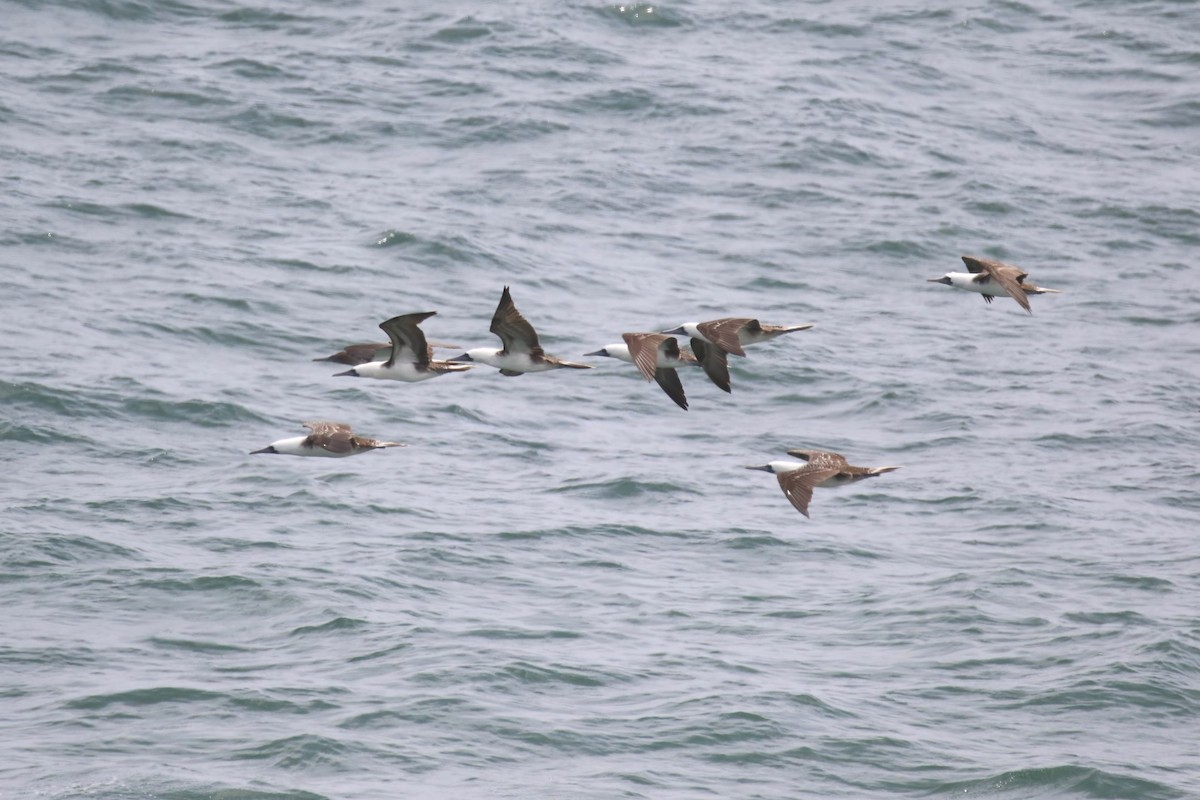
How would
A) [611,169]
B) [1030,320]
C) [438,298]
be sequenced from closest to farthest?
[438,298]
[1030,320]
[611,169]

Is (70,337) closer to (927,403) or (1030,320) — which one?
(927,403)

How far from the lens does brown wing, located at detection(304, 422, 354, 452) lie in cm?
1966

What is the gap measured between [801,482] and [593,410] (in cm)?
1308

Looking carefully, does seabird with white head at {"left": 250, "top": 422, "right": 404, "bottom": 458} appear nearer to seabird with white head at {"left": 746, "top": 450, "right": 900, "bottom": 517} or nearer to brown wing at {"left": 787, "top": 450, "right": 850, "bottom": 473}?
seabird with white head at {"left": 746, "top": 450, "right": 900, "bottom": 517}

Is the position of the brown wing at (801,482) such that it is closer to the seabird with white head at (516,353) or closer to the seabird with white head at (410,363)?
the seabird with white head at (516,353)

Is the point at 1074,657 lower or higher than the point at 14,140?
lower

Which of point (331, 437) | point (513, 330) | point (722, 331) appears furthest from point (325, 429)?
point (722, 331)

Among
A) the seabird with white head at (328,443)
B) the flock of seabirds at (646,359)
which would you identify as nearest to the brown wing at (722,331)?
the flock of seabirds at (646,359)

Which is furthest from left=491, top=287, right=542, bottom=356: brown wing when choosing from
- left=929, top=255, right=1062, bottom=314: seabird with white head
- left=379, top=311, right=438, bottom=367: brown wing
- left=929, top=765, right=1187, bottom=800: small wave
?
left=929, top=765, right=1187, bottom=800: small wave

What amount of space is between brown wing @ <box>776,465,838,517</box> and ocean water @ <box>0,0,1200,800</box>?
4571 mm

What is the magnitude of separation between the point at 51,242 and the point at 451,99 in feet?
34.8

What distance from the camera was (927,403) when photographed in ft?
108

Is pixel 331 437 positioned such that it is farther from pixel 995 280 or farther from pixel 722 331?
pixel 995 280

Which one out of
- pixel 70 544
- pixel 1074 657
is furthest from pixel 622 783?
pixel 70 544
